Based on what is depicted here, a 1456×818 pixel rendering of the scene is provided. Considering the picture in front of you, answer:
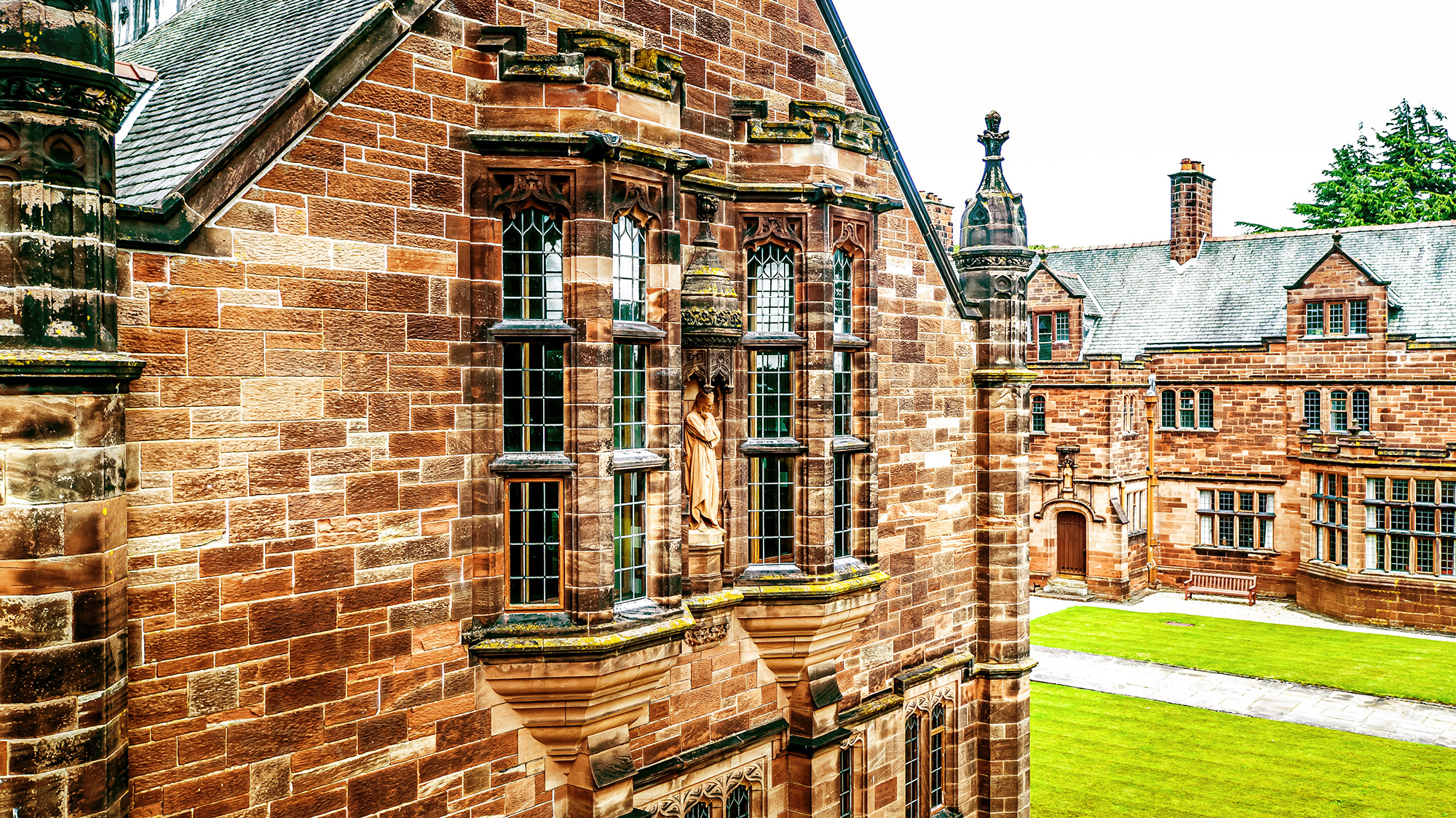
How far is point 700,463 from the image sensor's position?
11.6 meters

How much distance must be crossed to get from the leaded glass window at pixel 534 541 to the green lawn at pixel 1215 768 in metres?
13.4

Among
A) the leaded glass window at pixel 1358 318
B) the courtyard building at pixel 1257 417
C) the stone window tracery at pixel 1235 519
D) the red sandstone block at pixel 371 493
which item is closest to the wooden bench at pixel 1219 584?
the courtyard building at pixel 1257 417

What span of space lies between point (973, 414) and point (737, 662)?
641 centimetres

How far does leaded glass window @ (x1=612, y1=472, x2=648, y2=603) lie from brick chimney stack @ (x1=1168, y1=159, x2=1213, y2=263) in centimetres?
4089

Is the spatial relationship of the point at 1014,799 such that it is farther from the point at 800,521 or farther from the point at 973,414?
the point at 800,521

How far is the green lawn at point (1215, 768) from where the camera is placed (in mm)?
19766

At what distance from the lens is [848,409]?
43.7 ft

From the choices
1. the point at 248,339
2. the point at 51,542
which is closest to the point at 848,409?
the point at 248,339

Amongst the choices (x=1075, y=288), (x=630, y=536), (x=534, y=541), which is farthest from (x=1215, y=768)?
(x=1075, y=288)

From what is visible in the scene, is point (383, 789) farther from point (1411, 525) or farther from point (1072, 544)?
point (1072, 544)

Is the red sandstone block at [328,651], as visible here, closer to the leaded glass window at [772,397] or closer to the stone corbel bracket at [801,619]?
the stone corbel bracket at [801,619]

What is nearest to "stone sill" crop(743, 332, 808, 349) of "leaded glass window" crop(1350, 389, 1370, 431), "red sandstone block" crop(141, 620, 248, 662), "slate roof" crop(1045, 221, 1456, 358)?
"red sandstone block" crop(141, 620, 248, 662)

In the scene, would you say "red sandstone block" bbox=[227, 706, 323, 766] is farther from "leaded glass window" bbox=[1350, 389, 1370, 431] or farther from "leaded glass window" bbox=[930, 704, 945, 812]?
"leaded glass window" bbox=[1350, 389, 1370, 431]

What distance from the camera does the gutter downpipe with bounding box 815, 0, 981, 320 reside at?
46.1ft
